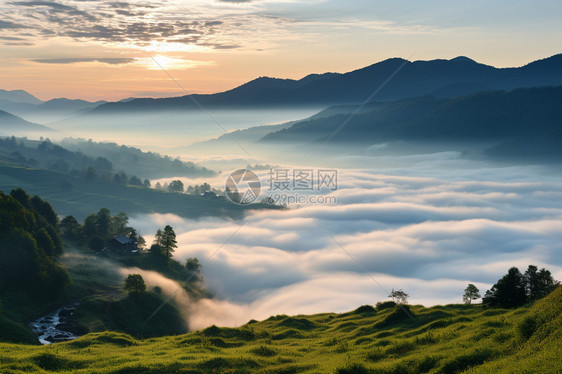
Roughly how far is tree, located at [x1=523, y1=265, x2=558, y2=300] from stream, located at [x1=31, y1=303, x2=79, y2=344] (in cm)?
8292

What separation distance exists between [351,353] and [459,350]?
47.6ft

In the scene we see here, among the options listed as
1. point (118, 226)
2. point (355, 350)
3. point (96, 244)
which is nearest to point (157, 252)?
point (96, 244)

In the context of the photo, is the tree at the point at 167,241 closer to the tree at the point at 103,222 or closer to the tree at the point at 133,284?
the tree at the point at 103,222

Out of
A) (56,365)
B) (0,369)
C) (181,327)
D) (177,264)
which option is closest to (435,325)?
(56,365)

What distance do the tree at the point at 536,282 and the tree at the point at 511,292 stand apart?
3.25 ft

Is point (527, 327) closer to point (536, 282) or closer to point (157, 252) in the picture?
point (536, 282)

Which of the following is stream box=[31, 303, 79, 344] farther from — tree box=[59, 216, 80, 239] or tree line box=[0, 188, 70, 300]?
tree box=[59, 216, 80, 239]

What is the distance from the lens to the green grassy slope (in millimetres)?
39594

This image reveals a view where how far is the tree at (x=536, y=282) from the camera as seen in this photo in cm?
6869

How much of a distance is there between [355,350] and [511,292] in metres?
33.2

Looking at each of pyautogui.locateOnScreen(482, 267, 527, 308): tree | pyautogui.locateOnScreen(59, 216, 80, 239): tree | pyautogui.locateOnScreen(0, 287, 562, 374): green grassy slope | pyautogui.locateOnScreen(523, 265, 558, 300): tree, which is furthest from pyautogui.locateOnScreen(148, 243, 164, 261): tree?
pyautogui.locateOnScreen(523, 265, 558, 300): tree

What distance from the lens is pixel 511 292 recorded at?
69125 mm

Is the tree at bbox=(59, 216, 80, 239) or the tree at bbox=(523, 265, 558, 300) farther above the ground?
the tree at bbox=(523, 265, 558, 300)

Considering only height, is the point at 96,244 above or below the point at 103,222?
below
